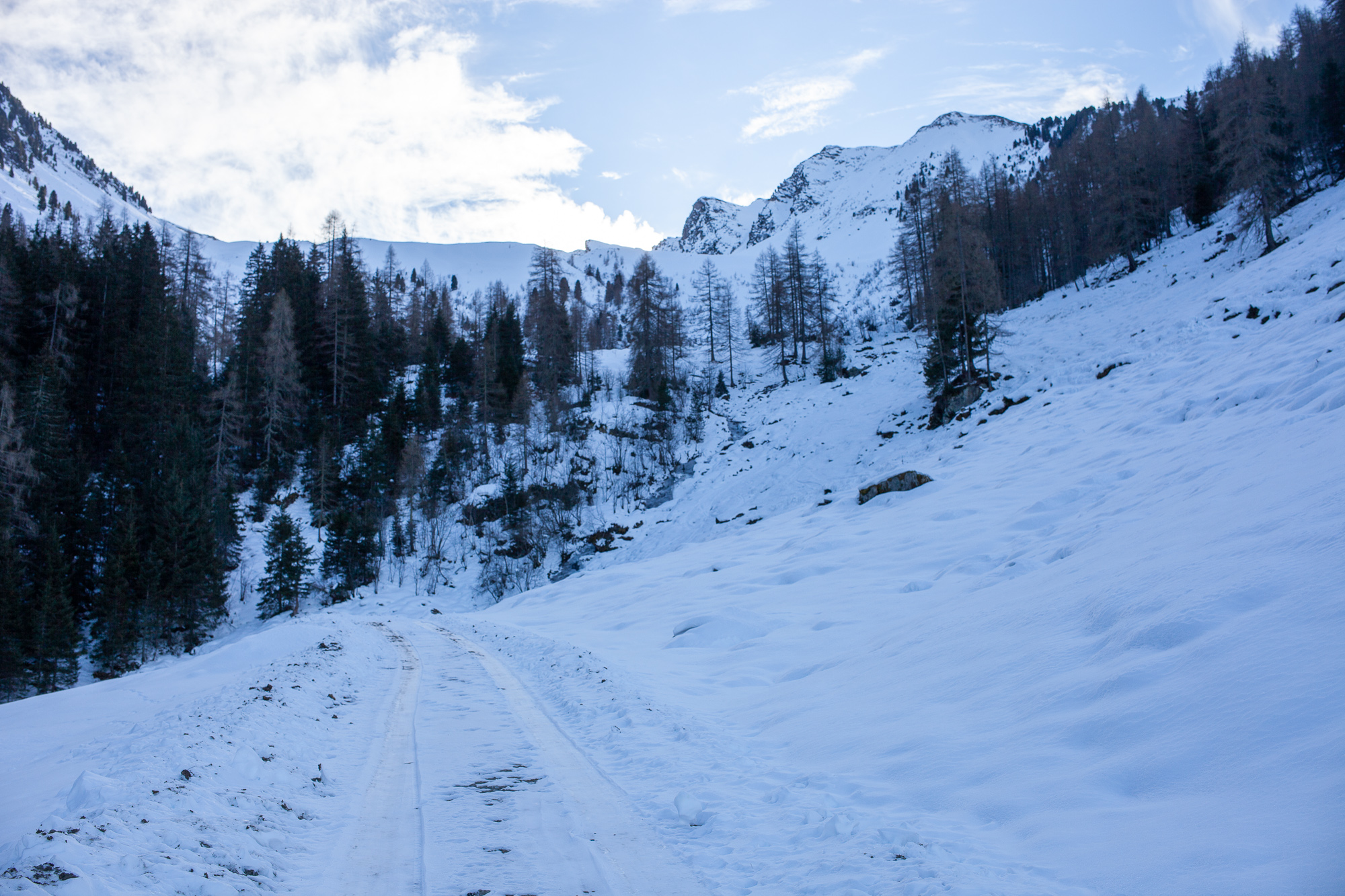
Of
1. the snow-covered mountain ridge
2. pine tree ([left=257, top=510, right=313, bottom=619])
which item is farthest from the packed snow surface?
the snow-covered mountain ridge

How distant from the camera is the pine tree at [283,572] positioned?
1469 inches

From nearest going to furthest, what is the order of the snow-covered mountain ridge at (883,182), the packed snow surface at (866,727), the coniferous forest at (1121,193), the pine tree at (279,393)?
the packed snow surface at (866,727)
the coniferous forest at (1121,193)
the pine tree at (279,393)
the snow-covered mountain ridge at (883,182)

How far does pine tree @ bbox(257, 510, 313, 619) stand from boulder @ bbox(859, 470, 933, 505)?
34417 mm

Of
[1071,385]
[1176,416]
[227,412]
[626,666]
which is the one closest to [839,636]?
[626,666]

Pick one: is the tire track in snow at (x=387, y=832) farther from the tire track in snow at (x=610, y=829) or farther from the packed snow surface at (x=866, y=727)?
the tire track in snow at (x=610, y=829)

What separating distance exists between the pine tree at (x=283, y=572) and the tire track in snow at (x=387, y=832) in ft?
119

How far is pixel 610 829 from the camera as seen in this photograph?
15.5ft

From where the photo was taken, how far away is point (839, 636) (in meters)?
10.2

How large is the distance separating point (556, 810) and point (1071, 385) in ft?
89.7

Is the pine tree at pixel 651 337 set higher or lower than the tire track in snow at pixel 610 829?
higher

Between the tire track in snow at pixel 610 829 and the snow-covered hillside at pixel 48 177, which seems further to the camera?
the snow-covered hillside at pixel 48 177

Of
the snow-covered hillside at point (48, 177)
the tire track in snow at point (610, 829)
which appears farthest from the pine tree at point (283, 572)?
the snow-covered hillside at point (48, 177)

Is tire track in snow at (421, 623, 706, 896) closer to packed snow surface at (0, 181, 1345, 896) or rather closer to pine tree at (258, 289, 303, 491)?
packed snow surface at (0, 181, 1345, 896)

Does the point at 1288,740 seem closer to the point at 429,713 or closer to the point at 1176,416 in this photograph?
the point at 429,713
